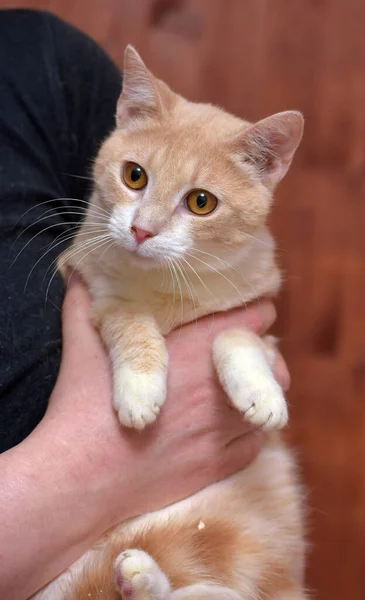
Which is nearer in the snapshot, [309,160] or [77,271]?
[77,271]

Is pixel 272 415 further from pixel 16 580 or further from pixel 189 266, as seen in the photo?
pixel 16 580

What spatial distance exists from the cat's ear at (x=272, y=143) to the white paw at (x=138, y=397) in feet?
1.54

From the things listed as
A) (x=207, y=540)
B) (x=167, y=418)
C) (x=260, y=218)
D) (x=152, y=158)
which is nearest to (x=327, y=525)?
(x=207, y=540)

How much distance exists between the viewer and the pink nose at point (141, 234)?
1.03 metres

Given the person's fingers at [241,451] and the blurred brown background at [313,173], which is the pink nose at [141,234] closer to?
the person's fingers at [241,451]

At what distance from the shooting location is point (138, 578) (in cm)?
93

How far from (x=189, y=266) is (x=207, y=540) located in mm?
535

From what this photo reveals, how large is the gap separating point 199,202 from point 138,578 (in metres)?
0.68

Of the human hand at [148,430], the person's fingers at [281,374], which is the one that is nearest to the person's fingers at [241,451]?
the human hand at [148,430]

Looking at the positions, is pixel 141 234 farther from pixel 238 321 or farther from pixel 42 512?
pixel 42 512

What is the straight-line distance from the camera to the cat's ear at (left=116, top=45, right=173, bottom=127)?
1140 mm

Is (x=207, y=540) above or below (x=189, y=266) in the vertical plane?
below

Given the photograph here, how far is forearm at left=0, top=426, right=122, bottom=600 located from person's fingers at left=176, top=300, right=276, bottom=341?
14.6 inches

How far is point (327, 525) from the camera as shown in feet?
6.40
